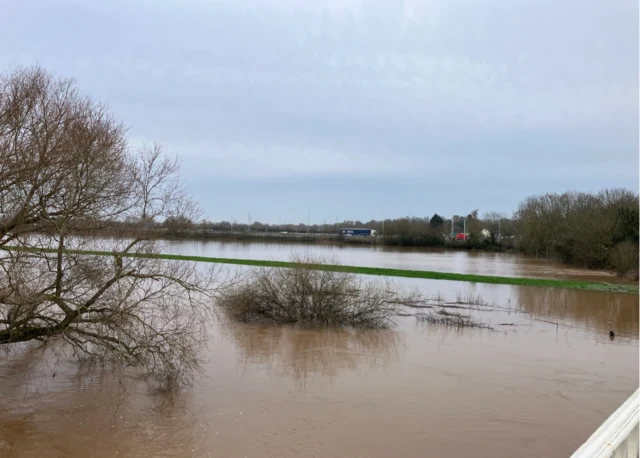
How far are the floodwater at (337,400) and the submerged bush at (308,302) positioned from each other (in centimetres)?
164

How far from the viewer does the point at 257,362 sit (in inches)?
579

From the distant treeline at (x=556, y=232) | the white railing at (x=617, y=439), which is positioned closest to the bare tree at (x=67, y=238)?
the distant treeline at (x=556, y=232)

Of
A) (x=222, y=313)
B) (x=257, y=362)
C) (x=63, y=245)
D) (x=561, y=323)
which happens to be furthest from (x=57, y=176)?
(x=561, y=323)

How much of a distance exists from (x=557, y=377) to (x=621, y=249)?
34730 mm

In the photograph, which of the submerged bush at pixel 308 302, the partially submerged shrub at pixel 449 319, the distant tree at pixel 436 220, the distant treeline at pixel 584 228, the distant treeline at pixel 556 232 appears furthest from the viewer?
the distant tree at pixel 436 220

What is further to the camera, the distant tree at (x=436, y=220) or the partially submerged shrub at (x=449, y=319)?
the distant tree at (x=436, y=220)

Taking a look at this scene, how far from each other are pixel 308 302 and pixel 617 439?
17.8 meters

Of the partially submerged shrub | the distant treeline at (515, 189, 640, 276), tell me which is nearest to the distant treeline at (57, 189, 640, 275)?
the distant treeline at (515, 189, 640, 276)

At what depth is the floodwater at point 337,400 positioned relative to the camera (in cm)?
930

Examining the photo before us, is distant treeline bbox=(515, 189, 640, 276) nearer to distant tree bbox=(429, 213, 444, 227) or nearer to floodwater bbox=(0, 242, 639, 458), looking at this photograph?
floodwater bbox=(0, 242, 639, 458)

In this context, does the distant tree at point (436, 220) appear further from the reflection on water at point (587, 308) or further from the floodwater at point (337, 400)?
the floodwater at point (337, 400)

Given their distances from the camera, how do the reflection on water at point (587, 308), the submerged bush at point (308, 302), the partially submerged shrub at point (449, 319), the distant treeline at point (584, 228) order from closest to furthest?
the submerged bush at point (308, 302), the partially submerged shrub at point (449, 319), the reflection on water at point (587, 308), the distant treeline at point (584, 228)

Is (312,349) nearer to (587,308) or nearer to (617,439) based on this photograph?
(617,439)

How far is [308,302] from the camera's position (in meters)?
20.5
